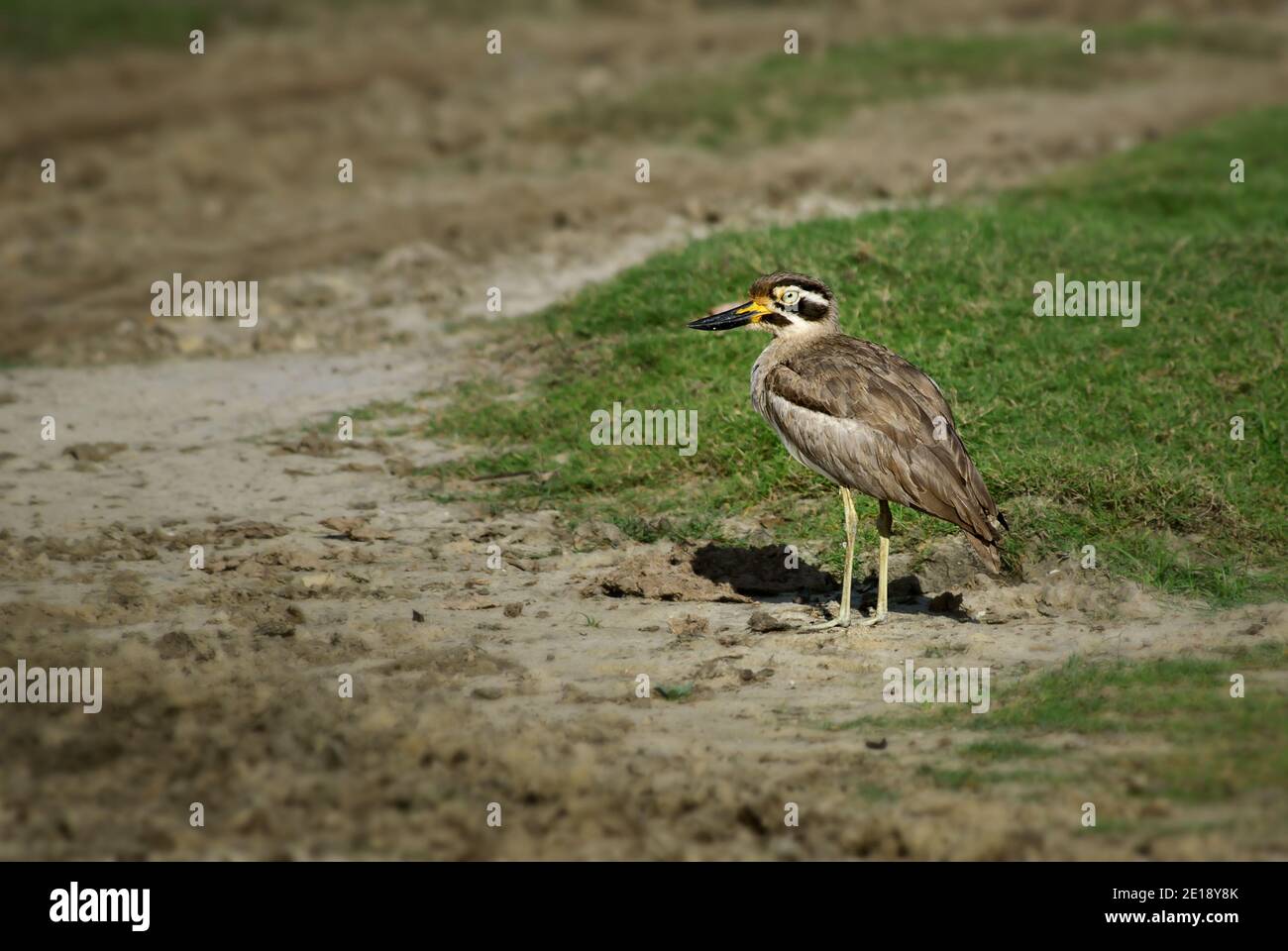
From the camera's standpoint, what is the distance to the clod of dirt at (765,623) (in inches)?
319

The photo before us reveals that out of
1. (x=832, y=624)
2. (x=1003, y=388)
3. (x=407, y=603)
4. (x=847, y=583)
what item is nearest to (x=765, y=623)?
(x=832, y=624)

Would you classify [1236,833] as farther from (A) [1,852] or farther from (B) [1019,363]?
(B) [1019,363]

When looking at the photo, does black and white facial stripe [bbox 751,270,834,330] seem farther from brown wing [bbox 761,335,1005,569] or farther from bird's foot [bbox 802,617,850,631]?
bird's foot [bbox 802,617,850,631]

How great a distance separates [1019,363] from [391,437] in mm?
4159

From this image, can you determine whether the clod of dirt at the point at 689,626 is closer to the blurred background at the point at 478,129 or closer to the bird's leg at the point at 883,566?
the bird's leg at the point at 883,566

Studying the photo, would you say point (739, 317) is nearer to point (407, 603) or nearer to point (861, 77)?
point (407, 603)

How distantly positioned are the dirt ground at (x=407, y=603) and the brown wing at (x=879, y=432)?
2.18ft

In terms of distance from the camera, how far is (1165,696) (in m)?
6.81

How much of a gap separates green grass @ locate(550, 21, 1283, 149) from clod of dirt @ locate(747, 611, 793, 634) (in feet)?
41.6

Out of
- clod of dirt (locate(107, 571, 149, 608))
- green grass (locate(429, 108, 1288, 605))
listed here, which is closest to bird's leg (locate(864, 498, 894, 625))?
green grass (locate(429, 108, 1288, 605))

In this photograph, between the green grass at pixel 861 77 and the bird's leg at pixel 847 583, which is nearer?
the bird's leg at pixel 847 583

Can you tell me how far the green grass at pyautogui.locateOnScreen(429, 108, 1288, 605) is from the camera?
8.98 meters

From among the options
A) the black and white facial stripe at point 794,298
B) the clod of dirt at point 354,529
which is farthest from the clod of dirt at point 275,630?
the black and white facial stripe at point 794,298

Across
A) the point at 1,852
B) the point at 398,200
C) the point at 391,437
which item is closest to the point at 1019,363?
the point at 391,437
